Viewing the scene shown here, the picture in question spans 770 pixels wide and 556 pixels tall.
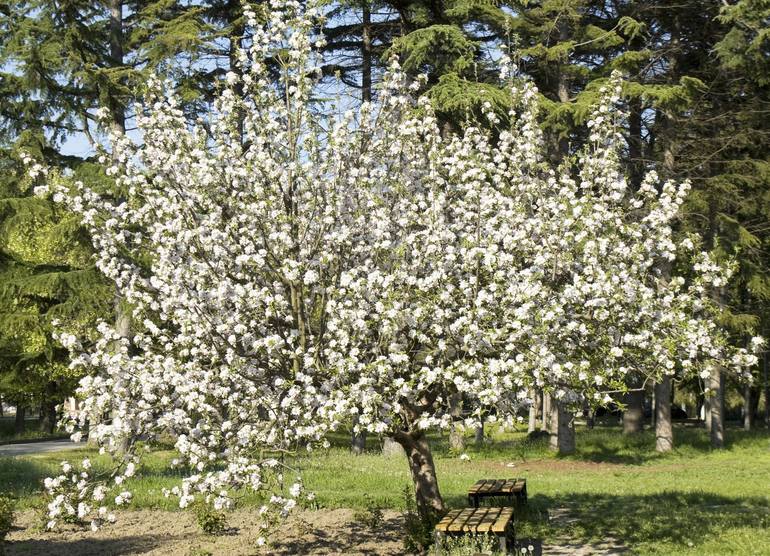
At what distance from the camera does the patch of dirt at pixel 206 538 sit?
9.48 meters

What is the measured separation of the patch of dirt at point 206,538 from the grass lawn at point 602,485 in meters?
0.97

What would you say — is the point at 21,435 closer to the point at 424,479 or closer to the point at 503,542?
the point at 424,479

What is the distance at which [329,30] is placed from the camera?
79.0 ft

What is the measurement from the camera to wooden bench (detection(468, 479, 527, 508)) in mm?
10719

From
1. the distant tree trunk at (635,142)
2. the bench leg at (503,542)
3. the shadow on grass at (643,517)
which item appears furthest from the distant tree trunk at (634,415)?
the bench leg at (503,542)

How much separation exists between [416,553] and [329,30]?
19187mm

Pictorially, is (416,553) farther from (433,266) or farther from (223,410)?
(433,266)

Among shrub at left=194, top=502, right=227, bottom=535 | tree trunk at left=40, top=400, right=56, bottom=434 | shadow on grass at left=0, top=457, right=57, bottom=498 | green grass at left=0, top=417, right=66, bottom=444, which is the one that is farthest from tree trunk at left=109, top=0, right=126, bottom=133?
tree trunk at left=40, top=400, right=56, bottom=434

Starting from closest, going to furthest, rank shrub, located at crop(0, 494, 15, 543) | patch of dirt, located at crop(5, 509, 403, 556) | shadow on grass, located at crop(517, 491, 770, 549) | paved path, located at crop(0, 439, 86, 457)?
patch of dirt, located at crop(5, 509, 403, 556), shrub, located at crop(0, 494, 15, 543), shadow on grass, located at crop(517, 491, 770, 549), paved path, located at crop(0, 439, 86, 457)

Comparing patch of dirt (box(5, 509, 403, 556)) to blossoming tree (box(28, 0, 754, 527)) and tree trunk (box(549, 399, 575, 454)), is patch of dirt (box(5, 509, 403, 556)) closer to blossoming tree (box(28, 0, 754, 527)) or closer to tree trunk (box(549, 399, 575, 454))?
blossoming tree (box(28, 0, 754, 527))

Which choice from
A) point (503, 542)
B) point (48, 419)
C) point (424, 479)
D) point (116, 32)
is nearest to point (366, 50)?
point (116, 32)

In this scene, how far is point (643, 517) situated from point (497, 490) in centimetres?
243

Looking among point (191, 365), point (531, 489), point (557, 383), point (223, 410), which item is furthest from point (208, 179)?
point (531, 489)

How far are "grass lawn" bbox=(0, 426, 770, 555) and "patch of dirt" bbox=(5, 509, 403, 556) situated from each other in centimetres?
97
